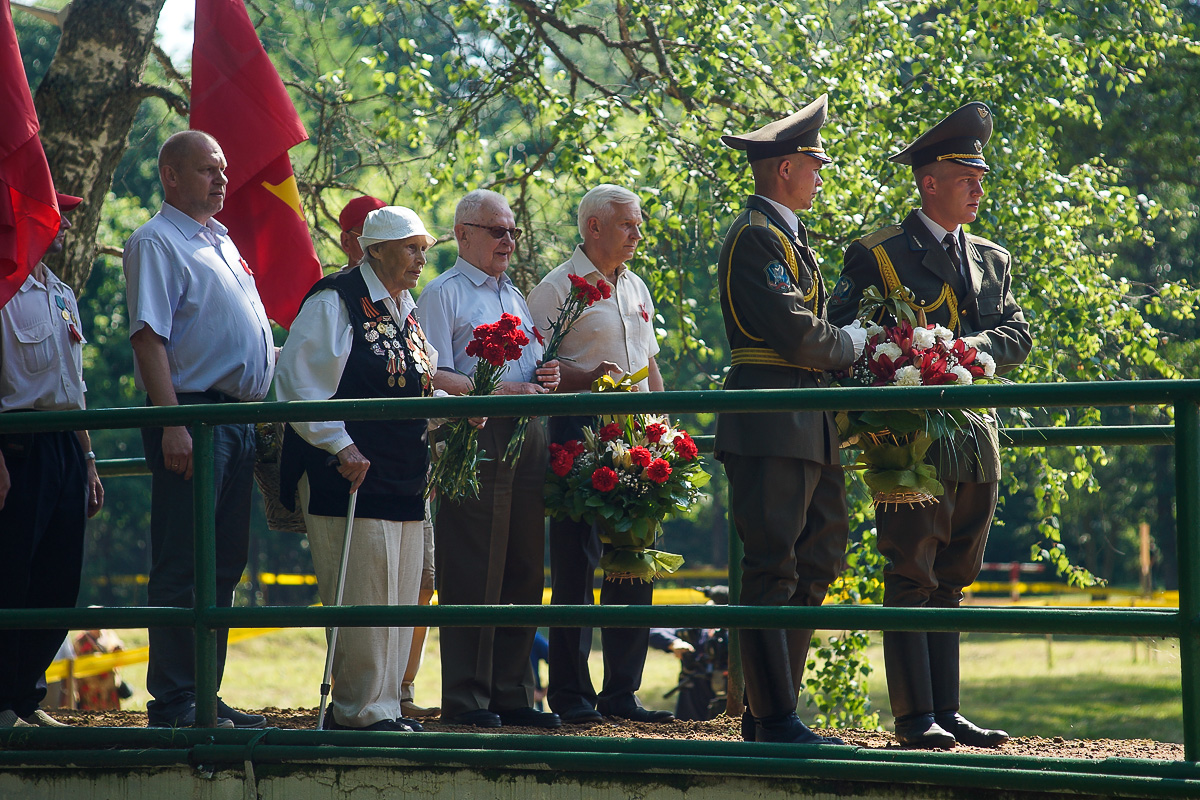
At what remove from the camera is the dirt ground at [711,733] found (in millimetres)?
4293

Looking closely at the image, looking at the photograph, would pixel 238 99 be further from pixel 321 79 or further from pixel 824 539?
pixel 824 539

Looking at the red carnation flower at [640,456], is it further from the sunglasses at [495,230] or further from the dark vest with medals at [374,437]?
the sunglasses at [495,230]

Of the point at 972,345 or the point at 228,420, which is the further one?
the point at 972,345

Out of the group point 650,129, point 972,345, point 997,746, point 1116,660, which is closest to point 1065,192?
point 650,129

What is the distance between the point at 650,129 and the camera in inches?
335

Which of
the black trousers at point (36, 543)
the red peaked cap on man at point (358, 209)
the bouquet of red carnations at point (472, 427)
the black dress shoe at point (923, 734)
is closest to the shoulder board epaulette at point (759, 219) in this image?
the bouquet of red carnations at point (472, 427)

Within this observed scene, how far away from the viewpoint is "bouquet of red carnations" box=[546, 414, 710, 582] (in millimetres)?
4793

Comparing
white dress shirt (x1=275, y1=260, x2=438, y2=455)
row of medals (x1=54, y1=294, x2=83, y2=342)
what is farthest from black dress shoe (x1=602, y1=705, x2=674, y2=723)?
row of medals (x1=54, y1=294, x2=83, y2=342)

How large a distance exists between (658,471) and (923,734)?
4.24 feet

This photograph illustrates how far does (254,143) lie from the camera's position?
634 cm

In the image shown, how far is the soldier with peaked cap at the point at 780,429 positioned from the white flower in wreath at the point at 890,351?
0.08 metres

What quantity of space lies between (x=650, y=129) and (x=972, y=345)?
177 inches

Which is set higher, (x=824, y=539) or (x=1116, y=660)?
(x=824, y=539)

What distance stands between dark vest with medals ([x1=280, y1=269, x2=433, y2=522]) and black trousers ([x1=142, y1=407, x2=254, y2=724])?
0.62 ft
